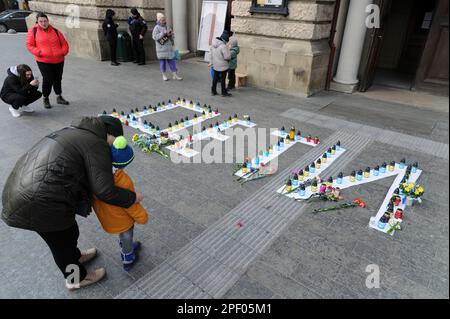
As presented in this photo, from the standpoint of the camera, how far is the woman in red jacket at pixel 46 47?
6.08 meters

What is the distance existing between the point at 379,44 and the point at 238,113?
4877 millimetres

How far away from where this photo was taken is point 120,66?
11.3m

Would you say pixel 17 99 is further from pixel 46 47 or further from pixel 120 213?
pixel 120 213

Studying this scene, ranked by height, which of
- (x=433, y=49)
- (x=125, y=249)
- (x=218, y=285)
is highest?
(x=433, y=49)

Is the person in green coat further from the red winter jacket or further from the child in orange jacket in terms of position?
the child in orange jacket

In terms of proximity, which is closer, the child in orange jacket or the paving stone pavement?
the child in orange jacket

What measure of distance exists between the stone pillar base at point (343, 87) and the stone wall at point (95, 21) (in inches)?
286

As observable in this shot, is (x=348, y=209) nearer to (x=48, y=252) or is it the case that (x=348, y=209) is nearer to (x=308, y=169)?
(x=308, y=169)

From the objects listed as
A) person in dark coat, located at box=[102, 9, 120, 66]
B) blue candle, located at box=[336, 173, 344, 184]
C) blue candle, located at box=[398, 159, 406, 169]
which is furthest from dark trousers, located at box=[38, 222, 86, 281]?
person in dark coat, located at box=[102, 9, 120, 66]

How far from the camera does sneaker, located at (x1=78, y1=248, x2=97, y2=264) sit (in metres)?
2.88

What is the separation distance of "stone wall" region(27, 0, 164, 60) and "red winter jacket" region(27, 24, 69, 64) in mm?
5766

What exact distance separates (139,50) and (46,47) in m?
5.60

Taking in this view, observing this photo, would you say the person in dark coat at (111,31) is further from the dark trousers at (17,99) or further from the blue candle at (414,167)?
the blue candle at (414,167)

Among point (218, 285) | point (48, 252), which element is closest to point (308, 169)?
point (218, 285)
